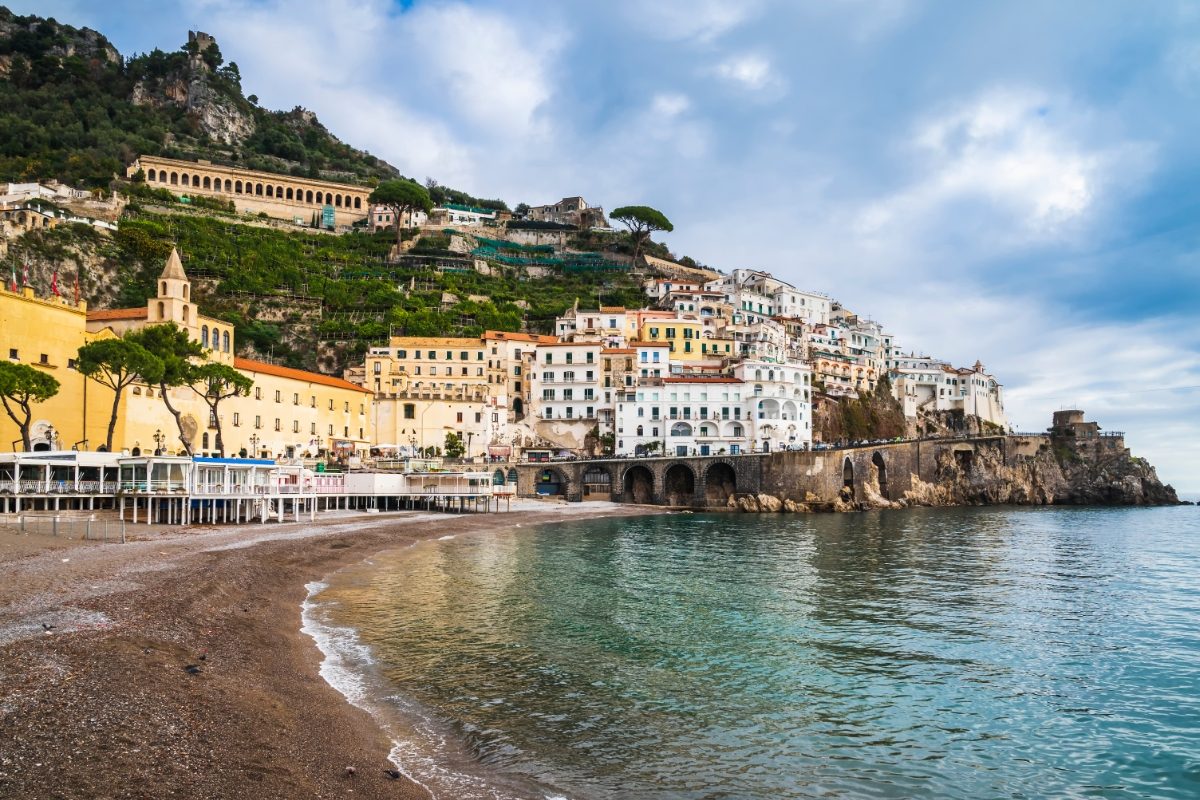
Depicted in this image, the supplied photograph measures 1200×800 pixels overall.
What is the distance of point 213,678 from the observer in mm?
12164

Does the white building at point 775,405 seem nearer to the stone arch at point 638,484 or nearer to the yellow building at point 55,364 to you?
the stone arch at point 638,484

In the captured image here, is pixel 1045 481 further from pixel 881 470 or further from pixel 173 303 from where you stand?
pixel 173 303

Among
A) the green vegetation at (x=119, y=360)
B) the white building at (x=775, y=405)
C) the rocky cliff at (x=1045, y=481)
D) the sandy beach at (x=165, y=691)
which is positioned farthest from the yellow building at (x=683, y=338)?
the sandy beach at (x=165, y=691)

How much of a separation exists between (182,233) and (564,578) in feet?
290

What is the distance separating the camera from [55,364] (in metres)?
46.5

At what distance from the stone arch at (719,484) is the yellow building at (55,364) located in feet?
164

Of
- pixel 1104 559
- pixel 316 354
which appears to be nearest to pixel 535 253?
pixel 316 354

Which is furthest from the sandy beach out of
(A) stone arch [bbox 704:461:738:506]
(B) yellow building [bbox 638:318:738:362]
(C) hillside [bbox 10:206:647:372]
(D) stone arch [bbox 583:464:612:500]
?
(B) yellow building [bbox 638:318:738:362]

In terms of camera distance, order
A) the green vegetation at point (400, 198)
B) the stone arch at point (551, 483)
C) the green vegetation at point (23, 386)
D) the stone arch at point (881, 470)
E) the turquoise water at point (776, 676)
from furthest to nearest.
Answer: the green vegetation at point (400, 198) < the stone arch at point (881, 470) < the stone arch at point (551, 483) < the green vegetation at point (23, 386) < the turquoise water at point (776, 676)

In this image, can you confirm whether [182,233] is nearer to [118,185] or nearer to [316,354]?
[118,185]

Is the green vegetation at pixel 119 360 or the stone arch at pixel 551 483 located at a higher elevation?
the green vegetation at pixel 119 360

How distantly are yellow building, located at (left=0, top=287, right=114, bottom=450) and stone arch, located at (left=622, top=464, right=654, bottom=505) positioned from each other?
4420cm

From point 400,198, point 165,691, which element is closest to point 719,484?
point 165,691

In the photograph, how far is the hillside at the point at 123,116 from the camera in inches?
4316
